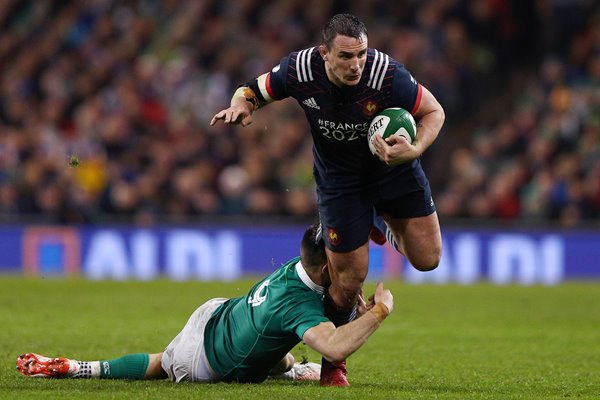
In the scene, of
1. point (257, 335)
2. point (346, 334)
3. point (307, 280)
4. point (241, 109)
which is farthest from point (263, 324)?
point (241, 109)

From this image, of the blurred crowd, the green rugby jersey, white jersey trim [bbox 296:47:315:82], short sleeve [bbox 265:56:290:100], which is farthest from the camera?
the blurred crowd

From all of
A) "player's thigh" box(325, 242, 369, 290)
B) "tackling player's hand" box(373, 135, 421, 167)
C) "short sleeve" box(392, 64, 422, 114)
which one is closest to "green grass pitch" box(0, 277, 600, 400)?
"player's thigh" box(325, 242, 369, 290)

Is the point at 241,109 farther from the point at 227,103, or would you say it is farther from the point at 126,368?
the point at 227,103

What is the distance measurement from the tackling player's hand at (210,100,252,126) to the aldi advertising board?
10746mm

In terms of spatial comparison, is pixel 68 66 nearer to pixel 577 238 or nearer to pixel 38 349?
pixel 577 238

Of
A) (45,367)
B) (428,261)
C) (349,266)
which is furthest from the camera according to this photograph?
(428,261)

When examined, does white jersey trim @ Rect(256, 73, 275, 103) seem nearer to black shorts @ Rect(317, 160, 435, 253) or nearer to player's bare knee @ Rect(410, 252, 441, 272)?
black shorts @ Rect(317, 160, 435, 253)

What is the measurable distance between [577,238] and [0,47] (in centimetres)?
1103

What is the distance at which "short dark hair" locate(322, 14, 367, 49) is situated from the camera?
7.38m

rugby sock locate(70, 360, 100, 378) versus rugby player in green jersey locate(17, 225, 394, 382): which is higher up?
rugby player in green jersey locate(17, 225, 394, 382)

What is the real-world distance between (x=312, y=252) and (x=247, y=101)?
1.16 m

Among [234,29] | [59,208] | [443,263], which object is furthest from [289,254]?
[234,29]

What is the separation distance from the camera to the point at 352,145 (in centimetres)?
789

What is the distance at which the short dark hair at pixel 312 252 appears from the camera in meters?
7.36
